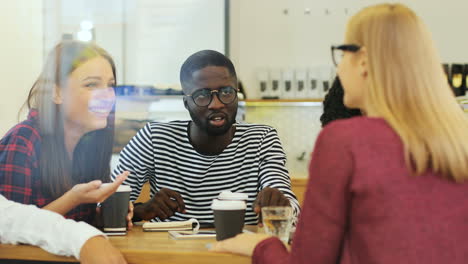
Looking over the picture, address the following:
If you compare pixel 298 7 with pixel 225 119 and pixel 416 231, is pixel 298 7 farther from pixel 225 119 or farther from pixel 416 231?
pixel 416 231

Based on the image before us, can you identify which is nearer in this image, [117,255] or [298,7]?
[117,255]

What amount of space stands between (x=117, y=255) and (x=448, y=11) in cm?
368

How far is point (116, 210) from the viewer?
154 cm

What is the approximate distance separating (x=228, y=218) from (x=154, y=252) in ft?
0.59

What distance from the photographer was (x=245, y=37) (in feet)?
14.8

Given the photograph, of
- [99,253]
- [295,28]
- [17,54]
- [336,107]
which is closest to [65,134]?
[99,253]

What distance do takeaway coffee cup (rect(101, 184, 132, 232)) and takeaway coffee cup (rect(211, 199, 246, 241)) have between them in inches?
10.2

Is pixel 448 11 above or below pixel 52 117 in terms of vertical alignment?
above

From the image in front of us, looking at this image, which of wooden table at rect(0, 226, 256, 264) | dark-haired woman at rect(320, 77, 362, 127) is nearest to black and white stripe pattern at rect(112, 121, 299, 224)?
dark-haired woman at rect(320, 77, 362, 127)

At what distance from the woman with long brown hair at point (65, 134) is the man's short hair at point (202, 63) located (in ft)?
0.74

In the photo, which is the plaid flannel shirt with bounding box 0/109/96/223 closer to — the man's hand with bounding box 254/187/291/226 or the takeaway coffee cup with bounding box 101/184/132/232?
the takeaway coffee cup with bounding box 101/184/132/232

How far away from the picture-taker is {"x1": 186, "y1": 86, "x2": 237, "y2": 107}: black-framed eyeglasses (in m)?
1.85

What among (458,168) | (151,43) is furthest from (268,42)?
(458,168)

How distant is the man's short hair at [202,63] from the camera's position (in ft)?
6.27
